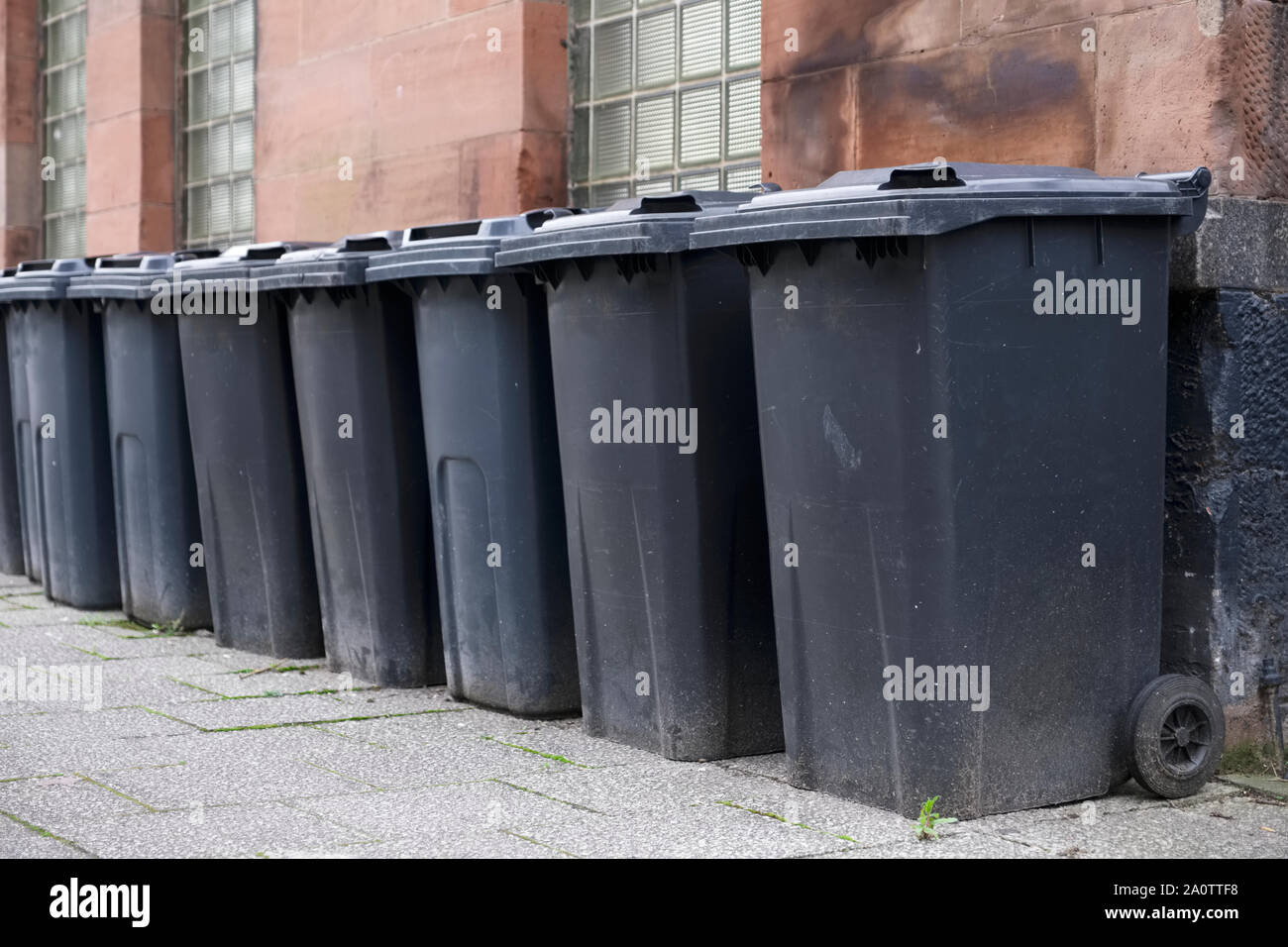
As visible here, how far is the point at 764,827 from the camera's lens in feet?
14.3

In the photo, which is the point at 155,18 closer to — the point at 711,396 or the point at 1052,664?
the point at 711,396

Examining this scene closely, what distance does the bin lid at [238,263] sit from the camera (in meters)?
6.73

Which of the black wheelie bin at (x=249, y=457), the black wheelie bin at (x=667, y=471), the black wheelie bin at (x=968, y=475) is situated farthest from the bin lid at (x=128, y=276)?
the black wheelie bin at (x=968, y=475)

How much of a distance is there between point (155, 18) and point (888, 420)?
10.1 metres

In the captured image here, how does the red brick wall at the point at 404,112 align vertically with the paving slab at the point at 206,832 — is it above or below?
above

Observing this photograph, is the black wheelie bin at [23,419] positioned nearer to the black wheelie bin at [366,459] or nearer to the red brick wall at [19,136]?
the black wheelie bin at [366,459]

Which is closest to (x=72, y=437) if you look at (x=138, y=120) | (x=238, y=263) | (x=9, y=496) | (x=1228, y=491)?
(x=9, y=496)

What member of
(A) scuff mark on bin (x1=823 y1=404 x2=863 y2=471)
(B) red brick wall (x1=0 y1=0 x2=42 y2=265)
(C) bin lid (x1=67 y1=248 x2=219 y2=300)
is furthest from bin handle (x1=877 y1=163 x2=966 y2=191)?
(B) red brick wall (x1=0 y1=0 x2=42 y2=265)

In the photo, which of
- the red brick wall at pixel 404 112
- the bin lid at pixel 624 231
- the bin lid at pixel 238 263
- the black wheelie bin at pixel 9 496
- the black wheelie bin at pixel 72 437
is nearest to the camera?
the bin lid at pixel 624 231

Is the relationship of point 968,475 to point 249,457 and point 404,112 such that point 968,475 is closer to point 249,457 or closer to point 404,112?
point 249,457

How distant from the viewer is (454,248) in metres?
5.69

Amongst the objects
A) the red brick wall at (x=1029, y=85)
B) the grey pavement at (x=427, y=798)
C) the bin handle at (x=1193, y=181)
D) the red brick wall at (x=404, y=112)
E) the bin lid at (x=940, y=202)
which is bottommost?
the grey pavement at (x=427, y=798)

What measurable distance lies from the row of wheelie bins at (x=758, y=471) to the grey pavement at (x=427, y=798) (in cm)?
14
